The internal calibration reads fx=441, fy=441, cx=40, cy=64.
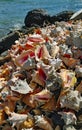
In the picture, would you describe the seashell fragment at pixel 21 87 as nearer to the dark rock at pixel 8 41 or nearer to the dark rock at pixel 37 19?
the dark rock at pixel 8 41

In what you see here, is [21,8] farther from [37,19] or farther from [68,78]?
[68,78]

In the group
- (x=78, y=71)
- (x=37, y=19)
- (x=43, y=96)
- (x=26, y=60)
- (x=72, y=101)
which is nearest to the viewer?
(x=72, y=101)

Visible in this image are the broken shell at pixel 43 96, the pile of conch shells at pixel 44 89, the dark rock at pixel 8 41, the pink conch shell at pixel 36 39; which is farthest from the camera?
the dark rock at pixel 8 41

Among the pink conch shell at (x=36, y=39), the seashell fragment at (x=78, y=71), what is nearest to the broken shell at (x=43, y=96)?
the seashell fragment at (x=78, y=71)

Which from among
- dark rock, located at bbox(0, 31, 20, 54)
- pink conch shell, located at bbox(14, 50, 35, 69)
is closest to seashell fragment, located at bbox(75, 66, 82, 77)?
pink conch shell, located at bbox(14, 50, 35, 69)

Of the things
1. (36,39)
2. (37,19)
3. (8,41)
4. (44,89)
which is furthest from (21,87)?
(37,19)

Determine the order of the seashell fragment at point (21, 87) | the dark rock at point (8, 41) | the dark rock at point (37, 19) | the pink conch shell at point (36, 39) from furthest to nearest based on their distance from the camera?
the dark rock at point (37, 19), the dark rock at point (8, 41), the pink conch shell at point (36, 39), the seashell fragment at point (21, 87)
